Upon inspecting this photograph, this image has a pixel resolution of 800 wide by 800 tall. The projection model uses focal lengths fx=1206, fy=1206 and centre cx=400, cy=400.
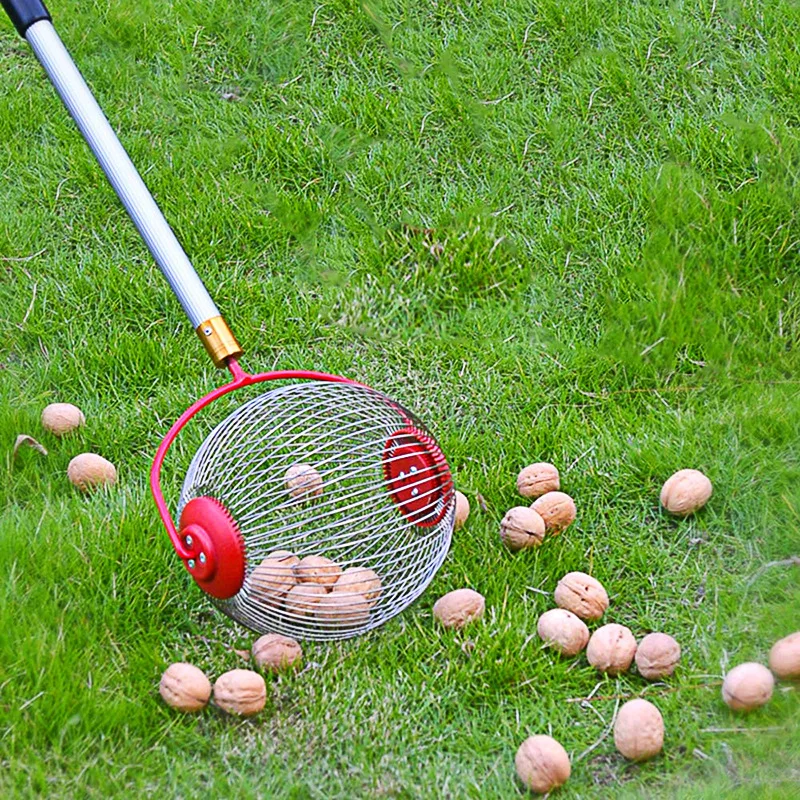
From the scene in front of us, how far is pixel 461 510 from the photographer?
2732mm

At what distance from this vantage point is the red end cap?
2.18m

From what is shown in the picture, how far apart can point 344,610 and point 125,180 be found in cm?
100

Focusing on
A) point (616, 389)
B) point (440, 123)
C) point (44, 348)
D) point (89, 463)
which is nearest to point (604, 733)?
point (616, 389)

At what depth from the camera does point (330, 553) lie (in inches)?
103

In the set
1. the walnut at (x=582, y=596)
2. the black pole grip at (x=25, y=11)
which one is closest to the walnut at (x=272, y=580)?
the walnut at (x=582, y=596)

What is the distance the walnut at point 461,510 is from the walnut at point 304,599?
0.43 metres

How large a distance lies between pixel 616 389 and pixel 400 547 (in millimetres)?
922

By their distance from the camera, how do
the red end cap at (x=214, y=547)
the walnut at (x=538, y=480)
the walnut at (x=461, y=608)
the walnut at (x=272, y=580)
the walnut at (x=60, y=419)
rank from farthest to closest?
the walnut at (x=60, y=419) < the walnut at (x=538, y=480) < the walnut at (x=461, y=608) < the walnut at (x=272, y=580) < the red end cap at (x=214, y=547)

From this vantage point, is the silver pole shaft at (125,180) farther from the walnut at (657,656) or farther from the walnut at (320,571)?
the walnut at (657,656)

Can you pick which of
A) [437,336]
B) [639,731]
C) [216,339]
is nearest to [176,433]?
[216,339]

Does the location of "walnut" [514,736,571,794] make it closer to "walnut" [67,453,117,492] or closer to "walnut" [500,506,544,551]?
"walnut" [500,506,544,551]

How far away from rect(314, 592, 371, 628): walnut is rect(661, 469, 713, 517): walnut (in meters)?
0.80

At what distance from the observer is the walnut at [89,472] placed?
2.86 metres

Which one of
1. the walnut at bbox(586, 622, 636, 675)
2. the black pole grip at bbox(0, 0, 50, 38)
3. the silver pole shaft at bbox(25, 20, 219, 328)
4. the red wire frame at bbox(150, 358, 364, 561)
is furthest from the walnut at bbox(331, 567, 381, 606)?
the black pole grip at bbox(0, 0, 50, 38)
